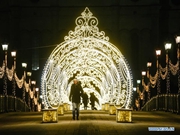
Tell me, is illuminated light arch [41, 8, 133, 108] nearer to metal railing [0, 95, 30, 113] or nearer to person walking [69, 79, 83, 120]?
person walking [69, 79, 83, 120]

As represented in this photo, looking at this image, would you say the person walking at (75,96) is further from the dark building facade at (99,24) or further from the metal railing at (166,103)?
the dark building facade at (99,24)

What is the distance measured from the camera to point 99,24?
74.1 metres

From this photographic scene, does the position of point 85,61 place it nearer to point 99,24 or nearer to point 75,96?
point 75,96

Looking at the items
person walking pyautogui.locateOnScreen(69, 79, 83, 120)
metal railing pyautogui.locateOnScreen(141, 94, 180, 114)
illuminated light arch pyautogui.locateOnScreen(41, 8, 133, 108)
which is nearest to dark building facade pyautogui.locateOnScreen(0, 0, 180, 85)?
metal railing pyautogui.locateOnScreen(141, 94, 180, 114)

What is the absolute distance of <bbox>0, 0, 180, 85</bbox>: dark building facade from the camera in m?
74.2

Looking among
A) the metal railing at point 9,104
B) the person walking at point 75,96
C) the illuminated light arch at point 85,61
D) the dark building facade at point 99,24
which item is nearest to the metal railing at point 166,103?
the illuminated light arch at point 85,61

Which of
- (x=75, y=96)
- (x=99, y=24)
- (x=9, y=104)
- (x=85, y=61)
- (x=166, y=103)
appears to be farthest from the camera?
(x=99, y=24)

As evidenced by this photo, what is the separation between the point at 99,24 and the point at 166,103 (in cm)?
3991

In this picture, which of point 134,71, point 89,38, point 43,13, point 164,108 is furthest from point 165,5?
point 89,38

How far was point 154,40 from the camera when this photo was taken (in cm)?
7475

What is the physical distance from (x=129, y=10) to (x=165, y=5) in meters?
5.00

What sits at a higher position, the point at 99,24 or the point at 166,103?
the point at 99,24

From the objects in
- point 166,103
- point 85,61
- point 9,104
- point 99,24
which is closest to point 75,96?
point 85,61

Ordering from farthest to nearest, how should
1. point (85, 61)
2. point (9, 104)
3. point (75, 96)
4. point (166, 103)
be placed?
point (9, 104), point (166, 103), point (85, 61), point (75, 96)
